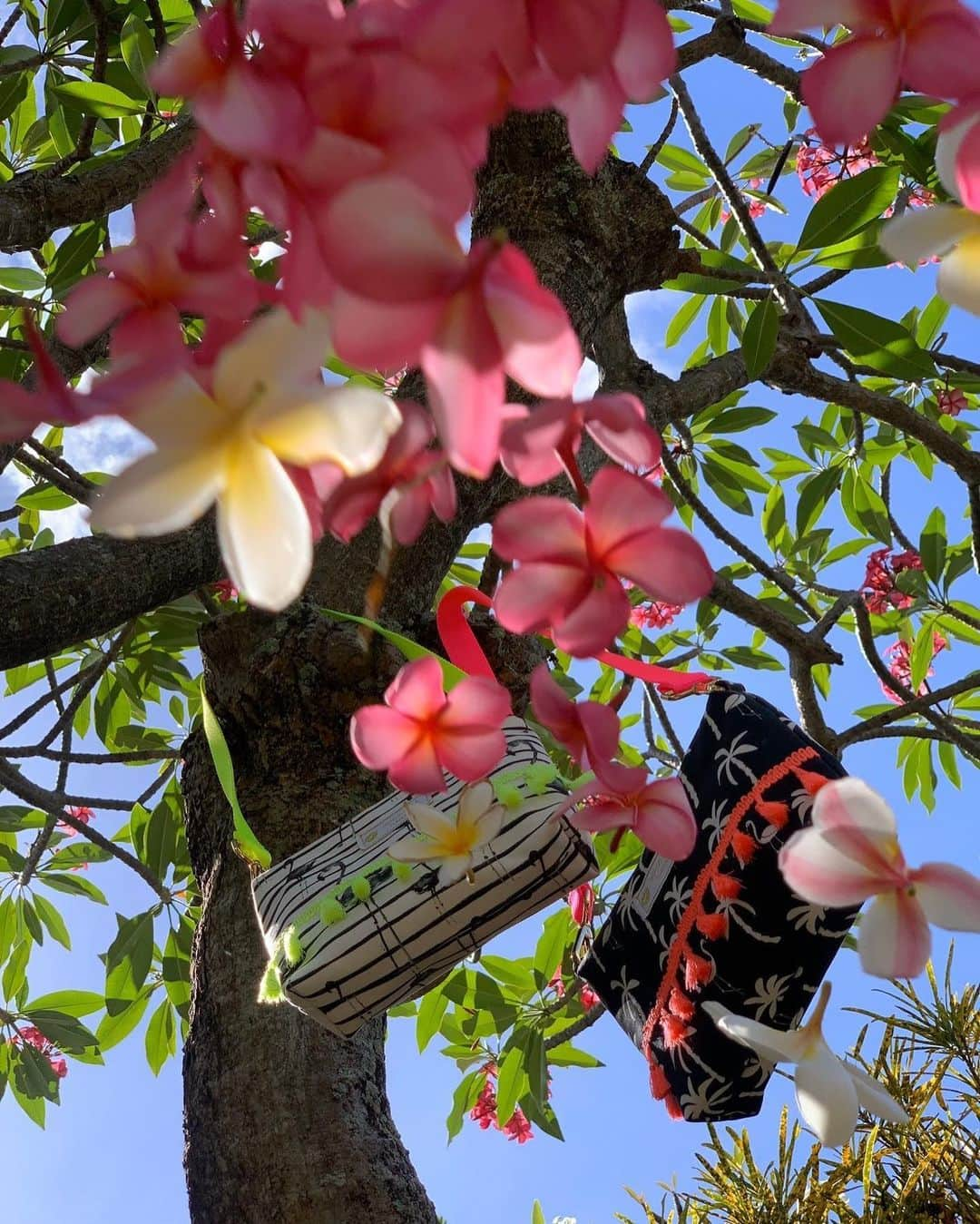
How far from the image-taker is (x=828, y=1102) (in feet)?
1.32

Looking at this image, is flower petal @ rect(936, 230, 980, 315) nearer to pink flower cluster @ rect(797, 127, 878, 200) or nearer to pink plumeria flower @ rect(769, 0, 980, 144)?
pink plumeria flower @ rect(769, 0, 980, 144)

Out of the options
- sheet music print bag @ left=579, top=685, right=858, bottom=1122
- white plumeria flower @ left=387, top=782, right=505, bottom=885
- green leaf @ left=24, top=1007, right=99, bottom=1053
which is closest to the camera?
white plumeria flower @ left=387, top=782, right=505, bottom=885

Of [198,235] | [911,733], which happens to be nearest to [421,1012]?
[911,733]

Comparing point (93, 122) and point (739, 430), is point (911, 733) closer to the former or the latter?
point (739, 430)

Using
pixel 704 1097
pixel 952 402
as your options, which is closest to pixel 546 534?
pixel 704 1097

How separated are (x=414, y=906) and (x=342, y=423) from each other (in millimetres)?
542

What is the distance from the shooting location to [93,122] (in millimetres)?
1376

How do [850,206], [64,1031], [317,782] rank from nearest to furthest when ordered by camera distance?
[317,782]
[850,206]
[64,1031]

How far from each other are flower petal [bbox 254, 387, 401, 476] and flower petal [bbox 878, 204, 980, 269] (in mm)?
148

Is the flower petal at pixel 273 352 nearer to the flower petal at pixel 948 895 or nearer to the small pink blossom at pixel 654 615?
the flower petal at pixel 948 895

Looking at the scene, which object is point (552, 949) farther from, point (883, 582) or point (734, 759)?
point (734, 759)

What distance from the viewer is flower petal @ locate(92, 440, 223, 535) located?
0.23m

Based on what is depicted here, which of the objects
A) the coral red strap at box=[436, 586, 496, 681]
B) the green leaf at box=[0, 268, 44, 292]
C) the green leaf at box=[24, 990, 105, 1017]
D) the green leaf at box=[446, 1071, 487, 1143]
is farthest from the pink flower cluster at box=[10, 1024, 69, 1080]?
the coral red strap at box=[436, 586, 496, 681]

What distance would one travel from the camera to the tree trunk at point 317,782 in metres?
0.79
